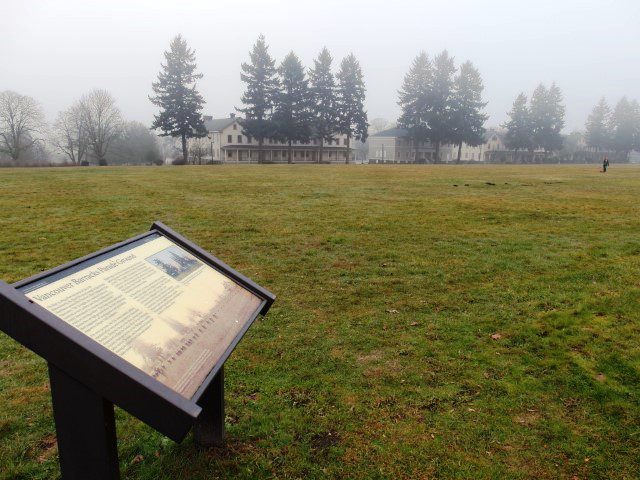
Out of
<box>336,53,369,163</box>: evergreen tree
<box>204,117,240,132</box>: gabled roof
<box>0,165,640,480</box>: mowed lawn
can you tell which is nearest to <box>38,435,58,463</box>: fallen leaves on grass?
<box>0,165,640,480</box>: mowed lawn

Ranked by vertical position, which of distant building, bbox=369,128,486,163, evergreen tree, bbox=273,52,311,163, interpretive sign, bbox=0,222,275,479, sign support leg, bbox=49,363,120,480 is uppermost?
evergreen tree, bbox=273,52,311,163

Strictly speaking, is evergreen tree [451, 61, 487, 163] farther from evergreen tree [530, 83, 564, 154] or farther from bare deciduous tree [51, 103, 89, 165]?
bare deciduous tree [51, 103, 89, 165]

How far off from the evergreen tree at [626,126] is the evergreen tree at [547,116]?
24.2m

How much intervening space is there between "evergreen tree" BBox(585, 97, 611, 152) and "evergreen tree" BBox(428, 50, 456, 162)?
4976 centimetres

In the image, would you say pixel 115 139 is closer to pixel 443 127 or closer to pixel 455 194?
pixel 443 127

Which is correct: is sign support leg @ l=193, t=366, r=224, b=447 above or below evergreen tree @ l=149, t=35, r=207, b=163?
below

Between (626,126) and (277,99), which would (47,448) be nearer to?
(277,99)

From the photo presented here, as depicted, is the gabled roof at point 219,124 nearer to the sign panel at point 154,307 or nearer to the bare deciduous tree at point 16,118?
the bare deciduous tree at point 16,118

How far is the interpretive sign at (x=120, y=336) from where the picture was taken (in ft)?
7.15

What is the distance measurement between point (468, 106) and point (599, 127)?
49009mm

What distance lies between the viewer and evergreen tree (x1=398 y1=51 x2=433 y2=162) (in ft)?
249

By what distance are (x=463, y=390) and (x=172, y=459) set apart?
2689mm

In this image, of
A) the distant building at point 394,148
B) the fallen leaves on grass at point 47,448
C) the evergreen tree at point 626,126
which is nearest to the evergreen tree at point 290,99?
the distant building at point 394,148

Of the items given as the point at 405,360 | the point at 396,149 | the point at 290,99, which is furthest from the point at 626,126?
the point at 405,360
